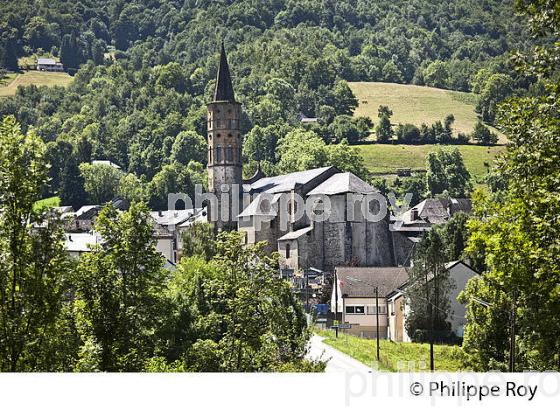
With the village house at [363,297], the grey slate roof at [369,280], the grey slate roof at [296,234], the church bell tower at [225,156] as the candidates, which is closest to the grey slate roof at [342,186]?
the grey slate roof at [296,234]

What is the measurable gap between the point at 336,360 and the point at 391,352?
6138mm

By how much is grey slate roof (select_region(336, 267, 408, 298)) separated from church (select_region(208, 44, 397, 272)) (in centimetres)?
1467

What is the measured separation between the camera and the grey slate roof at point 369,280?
243 ft

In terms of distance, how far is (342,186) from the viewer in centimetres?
9869

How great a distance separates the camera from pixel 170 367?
3766 centimetres

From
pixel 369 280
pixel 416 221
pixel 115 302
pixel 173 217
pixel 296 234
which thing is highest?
pixel 115 302

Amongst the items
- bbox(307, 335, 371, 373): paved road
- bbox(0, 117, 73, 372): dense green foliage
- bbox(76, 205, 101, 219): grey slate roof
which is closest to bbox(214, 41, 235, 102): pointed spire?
bbox(76, 205, 101, 219): grey slate roof

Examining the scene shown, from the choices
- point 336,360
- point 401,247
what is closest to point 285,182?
point 401,247

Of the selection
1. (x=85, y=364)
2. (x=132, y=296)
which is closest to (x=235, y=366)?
(x=132, y=296)

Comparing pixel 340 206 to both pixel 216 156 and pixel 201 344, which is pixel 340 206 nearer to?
pixel 216 156

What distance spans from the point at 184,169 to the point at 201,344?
127 metres

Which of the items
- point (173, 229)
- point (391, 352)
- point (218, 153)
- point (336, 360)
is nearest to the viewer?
point (336, 360)

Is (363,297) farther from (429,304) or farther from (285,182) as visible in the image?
(285,182)

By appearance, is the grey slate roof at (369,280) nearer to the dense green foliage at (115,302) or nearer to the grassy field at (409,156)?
the dense green foliage at (115,302)
